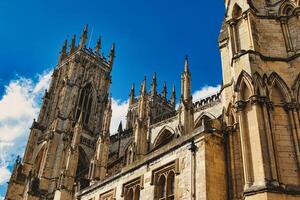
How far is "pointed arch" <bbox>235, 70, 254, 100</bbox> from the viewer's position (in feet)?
34.1

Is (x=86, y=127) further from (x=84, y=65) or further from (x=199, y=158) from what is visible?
(x=199, y=158)

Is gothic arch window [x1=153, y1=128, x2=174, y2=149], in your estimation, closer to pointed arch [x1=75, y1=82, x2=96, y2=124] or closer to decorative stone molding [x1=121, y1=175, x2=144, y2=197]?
pointed arch [x1=75, y1=82, x2=96, y2=124]

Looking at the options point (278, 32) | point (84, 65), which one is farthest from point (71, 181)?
point (84, 65)

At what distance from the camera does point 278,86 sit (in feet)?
35.5

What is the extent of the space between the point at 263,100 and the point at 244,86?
0.76 metres

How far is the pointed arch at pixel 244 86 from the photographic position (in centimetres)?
1041

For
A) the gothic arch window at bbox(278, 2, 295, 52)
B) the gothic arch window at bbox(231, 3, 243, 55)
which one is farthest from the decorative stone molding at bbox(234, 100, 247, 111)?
the gothic arch window at bbox(278, 2, 295, 52)

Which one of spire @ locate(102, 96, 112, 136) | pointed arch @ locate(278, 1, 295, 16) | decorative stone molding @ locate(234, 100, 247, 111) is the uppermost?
spire @ locate(102, 96, 112, 136)

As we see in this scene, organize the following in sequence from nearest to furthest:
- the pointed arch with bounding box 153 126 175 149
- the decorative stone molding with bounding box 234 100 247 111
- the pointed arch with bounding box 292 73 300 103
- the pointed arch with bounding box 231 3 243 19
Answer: the decorative stone molding with bounding box 234 100 247 111 < the pointed arch with bounding box 292 73 300 103 < the pointed arch with bounding box 231 3 243 19 < the pointed arch with bounding box 153 126 175 149

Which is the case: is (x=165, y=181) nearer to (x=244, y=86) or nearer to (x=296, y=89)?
(x=244, y=86)

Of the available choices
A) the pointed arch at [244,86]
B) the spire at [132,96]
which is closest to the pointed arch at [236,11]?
the pointed arch at [244,86]

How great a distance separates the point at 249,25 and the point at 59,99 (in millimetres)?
41797

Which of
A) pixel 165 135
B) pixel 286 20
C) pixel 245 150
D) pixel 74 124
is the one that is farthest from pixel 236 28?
pixel 74 124

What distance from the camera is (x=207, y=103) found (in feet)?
112
